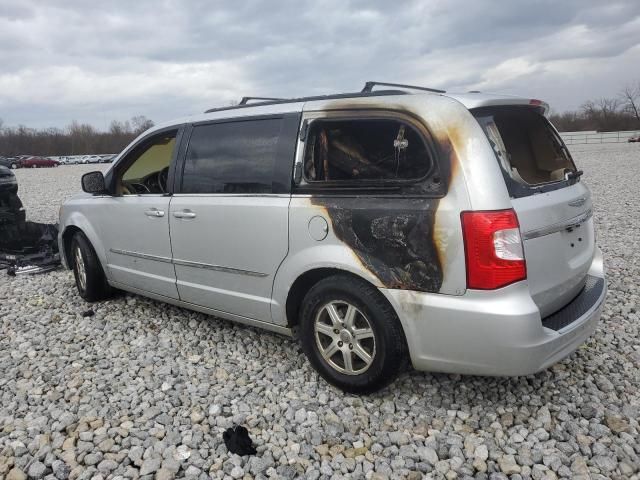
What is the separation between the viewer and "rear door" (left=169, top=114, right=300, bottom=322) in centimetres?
340

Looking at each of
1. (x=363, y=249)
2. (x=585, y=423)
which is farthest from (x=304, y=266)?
(x=585, y=423)

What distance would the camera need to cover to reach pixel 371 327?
9.85 feet

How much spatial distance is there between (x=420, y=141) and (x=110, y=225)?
3.20 meters

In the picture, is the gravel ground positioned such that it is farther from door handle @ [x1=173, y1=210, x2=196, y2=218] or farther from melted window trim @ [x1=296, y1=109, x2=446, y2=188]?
melted window trim @ [x1=296, y1=109, x2=446, y2=188]

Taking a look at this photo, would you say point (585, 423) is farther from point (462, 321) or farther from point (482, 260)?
point (482, 260)

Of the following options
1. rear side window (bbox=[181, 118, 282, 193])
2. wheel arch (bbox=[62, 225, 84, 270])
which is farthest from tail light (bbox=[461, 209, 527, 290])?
wheel arch (bbox=[62, 225, 84, 270])

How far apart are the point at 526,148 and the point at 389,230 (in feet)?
4.17

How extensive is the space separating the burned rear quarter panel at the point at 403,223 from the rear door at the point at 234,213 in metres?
0.24

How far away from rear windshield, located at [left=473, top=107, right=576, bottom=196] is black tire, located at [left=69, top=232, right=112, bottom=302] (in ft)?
13.1

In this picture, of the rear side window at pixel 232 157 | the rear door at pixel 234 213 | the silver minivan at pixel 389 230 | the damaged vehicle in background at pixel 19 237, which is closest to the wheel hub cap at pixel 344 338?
the silver minivan at pixel 389 230

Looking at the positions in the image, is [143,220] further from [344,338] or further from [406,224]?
[406,224]

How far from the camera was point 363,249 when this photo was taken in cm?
295

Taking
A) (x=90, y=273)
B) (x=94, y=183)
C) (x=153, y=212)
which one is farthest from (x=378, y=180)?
(x=90, y=273)

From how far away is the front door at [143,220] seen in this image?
4.25 m
